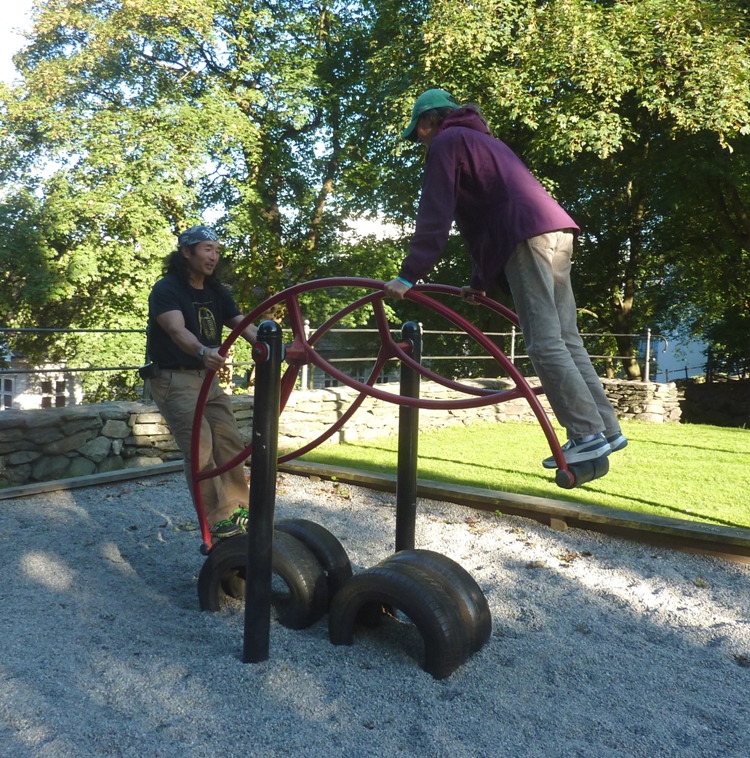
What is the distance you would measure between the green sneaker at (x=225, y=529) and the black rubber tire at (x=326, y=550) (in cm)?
42

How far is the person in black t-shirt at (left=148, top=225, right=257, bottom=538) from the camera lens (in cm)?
402

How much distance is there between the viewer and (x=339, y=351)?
76.2 feet

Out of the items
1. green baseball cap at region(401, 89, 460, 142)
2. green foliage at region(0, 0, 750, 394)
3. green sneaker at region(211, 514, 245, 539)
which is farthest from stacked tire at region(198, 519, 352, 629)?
green foliage at region(0, 0, 750, 394)

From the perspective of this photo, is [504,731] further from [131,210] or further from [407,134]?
[131,210]

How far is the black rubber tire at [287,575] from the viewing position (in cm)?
328

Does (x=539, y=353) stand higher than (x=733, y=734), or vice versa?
(x=539, y=353)

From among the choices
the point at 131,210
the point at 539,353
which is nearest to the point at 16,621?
the point at 539,353

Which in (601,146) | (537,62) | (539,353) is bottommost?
(539,353)

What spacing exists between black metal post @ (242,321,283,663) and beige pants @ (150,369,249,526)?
3.51 feet

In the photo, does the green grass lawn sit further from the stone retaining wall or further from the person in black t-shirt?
the person in black t-shirt

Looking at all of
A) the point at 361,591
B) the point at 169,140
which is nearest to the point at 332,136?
the point at 169,140

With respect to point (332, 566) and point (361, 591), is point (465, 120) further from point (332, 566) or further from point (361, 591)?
point (332, 566)

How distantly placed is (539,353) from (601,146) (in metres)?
12.1

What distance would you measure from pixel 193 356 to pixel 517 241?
209 cm
